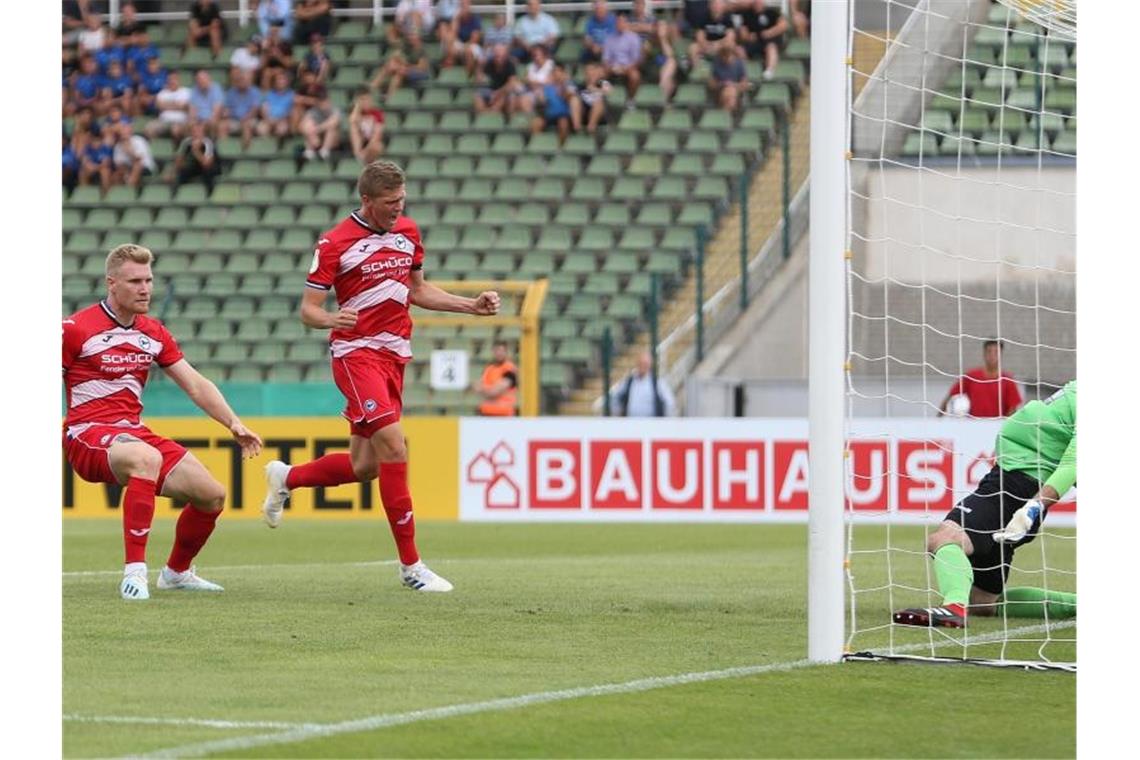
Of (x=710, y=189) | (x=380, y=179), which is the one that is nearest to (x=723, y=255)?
(x=710, y=189)

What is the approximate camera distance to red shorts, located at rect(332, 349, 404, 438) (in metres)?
10.5

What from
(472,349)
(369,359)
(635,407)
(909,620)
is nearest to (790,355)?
(635,407)

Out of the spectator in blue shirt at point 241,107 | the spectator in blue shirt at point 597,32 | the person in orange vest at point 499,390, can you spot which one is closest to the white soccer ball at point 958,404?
the person in orange vest at point 499,390

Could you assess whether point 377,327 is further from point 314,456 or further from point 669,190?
point 669,190

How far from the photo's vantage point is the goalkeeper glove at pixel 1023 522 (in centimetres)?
806

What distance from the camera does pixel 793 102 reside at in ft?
82.1

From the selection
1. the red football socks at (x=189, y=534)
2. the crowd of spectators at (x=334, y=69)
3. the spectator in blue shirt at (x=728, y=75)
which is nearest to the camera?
the red football socks at (x=189, y=534)

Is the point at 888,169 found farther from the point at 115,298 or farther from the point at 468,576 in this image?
the point at 115,298

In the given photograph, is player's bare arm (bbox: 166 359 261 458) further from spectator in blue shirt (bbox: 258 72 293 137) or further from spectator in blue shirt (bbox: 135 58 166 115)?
spectator in blue shirt (bbox: 135 58 166 115)

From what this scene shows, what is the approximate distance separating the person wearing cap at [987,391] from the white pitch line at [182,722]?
12.8 meters

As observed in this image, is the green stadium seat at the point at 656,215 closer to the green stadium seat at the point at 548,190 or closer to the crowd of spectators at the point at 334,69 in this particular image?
the green stadium seat at the point at 548,190

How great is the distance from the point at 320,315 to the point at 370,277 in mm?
432

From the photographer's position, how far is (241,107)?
26984mm

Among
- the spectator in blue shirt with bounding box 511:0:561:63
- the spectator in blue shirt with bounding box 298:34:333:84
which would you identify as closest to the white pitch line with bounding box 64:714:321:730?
the spectator in blue shirt with bounding box 511:0:561:63
